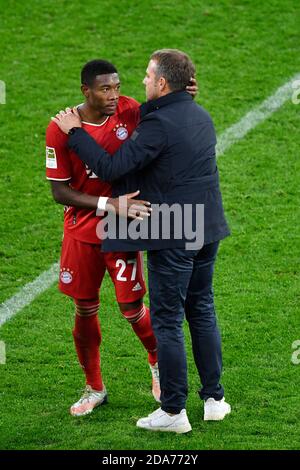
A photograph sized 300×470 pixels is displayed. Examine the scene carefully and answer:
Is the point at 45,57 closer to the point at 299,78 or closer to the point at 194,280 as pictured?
the point at 299,78

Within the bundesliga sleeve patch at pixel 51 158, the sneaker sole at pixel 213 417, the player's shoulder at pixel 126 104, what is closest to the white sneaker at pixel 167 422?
the sneaker sole at pixel 213 417

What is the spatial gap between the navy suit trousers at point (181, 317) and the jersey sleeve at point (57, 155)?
25.3 inches

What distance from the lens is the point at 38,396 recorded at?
690 cm

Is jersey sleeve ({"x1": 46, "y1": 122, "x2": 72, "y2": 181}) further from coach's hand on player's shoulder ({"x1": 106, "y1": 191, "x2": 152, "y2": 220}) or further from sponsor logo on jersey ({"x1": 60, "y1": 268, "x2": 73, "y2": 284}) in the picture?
sponsor logo on jersey ({"x1": 60, "y1": 268, "x2": 73, "y2": 284})

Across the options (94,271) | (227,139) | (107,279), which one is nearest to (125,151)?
(94,271)

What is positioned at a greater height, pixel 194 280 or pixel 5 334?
pixel 194 280

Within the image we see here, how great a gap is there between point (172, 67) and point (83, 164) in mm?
743

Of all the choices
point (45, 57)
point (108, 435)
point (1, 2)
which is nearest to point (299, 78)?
point (45, 57)

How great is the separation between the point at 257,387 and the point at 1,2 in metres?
6.83

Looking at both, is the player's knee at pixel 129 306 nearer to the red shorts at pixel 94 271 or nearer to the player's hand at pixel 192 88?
the red shorts at pixel 94 271

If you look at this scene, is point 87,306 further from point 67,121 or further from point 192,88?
point 192,88

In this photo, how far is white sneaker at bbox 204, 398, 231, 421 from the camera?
6.46 metres

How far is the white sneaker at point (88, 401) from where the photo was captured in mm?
6664

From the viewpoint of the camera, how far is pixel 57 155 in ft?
20.8
